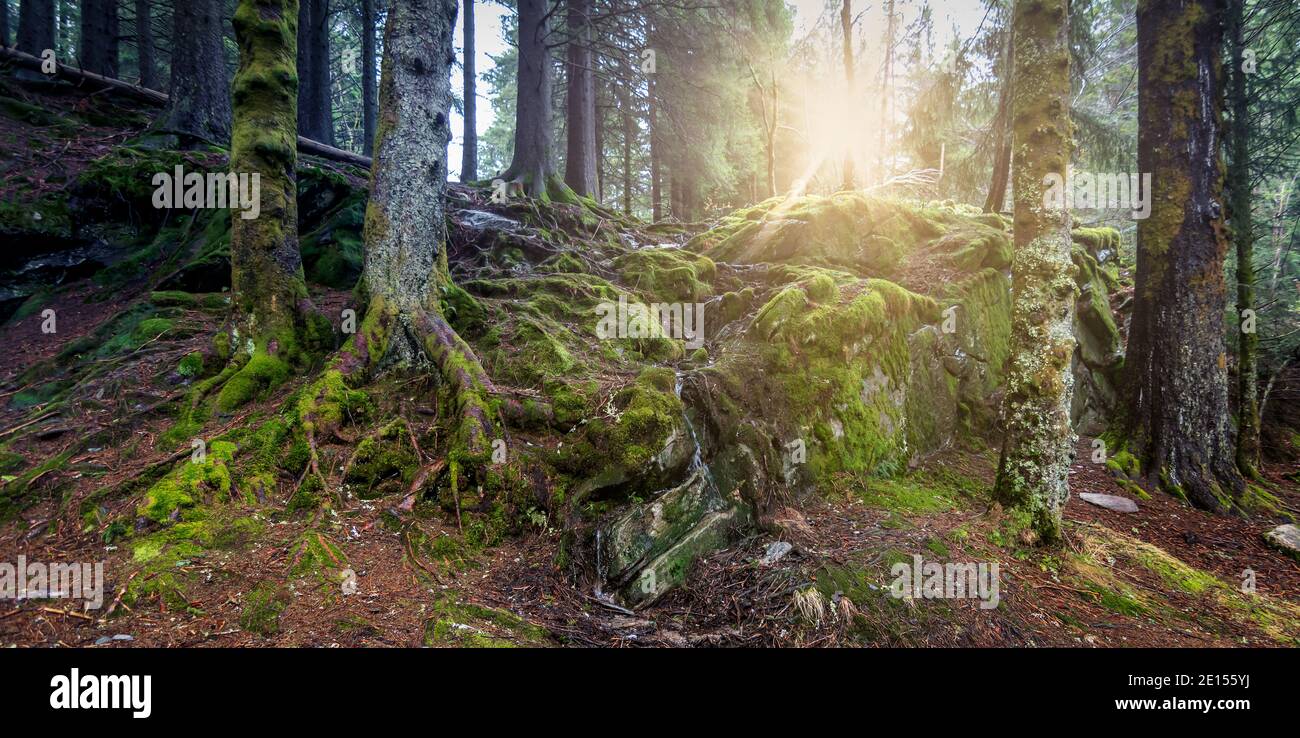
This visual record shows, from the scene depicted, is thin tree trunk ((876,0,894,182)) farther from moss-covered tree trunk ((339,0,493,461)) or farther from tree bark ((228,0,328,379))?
tree bark ((228,0,328,379))

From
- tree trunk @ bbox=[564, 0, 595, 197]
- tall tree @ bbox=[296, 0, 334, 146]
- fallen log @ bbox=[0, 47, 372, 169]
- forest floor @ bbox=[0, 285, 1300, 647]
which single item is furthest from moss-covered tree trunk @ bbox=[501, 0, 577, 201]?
forest floor @ bbox=[0, 285, 1300, 647]

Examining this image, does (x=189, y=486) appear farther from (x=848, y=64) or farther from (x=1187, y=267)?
(x=848, y=64)

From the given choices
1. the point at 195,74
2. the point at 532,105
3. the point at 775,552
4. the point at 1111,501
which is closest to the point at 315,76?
the point at 195,74

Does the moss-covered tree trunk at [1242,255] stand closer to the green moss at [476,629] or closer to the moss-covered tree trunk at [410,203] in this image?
the green moss at [476,629]

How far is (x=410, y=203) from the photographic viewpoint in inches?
195

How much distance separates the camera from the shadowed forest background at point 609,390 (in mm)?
3246

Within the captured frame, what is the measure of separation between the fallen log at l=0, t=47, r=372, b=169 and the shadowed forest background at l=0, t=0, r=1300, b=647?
8cm

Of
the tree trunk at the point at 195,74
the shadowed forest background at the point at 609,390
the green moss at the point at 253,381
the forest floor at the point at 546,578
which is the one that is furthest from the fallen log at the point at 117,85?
the green moss at the point at 253,381

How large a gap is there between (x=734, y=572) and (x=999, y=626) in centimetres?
176

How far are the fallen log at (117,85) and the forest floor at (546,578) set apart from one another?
20.2 ft

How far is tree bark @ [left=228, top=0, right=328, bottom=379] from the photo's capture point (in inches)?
182

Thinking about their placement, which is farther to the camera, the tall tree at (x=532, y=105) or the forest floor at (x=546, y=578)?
the tall tree at (x=532, y=105)
